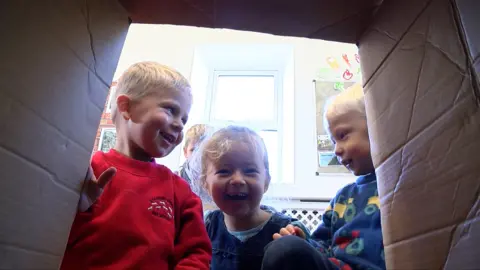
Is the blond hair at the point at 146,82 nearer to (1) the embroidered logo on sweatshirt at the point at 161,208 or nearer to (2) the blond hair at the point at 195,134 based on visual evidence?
(1) the embroidered logo on sweatshirt at the point at 161,208

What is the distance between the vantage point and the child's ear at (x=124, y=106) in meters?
0.79

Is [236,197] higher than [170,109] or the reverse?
the reverse

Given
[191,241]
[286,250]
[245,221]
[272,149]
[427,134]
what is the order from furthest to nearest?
[272,149] → [245,221] → [191,241] → [286,250] → [427,134]

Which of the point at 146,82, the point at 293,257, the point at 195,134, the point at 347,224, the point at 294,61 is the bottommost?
the point at 293,257

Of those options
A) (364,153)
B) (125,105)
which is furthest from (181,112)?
(364,153)

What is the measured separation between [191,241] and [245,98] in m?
1.83

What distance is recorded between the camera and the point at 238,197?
2.88 ft

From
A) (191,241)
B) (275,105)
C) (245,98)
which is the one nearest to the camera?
(191,241)

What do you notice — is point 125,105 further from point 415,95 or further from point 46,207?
point 415,95

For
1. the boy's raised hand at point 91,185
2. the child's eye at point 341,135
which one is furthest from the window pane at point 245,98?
the boy's raised hand at point 91,185

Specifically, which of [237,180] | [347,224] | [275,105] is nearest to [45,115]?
[237,180]

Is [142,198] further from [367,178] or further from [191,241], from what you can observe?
[367,178]

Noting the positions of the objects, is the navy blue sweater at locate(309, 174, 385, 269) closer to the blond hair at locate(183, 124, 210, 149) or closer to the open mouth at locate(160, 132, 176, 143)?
the open mouth at locate(160, 132, 176, 143)

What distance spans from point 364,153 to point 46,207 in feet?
2.06
